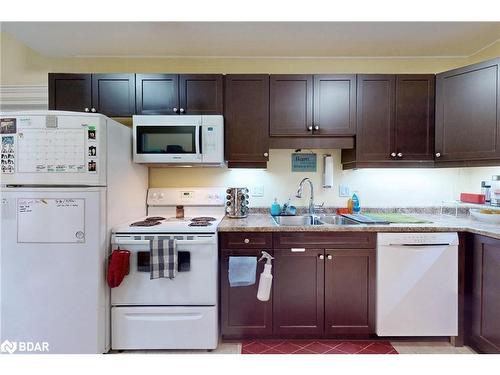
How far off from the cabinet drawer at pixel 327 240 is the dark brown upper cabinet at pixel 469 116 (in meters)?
1.02

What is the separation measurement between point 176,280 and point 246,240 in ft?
1.81

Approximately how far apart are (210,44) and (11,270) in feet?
7.38

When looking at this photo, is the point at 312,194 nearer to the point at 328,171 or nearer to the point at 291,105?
the point at 328,171

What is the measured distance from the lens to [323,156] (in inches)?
102

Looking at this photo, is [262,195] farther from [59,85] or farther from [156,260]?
[59,85]

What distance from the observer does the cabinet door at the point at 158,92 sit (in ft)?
7.44

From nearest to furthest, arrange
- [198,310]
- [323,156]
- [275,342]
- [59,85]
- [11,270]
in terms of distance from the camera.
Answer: [11,270], [198,310], [275,342], [59,85], [323,156]

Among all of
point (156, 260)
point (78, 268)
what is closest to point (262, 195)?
point (156, 260)

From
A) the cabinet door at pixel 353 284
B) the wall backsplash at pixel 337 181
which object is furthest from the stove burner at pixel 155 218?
the cabinet door at pixel 353 284

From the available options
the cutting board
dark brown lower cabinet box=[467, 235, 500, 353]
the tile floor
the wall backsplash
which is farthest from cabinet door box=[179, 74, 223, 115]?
dark brown lower cabinet box=[467, 235, 500, 353]

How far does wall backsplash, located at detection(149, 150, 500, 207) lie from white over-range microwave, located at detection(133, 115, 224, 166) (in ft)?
1.44

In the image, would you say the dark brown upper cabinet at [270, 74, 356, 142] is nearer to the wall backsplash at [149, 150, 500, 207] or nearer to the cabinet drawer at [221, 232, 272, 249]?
the wall backsplash at [149, 150, 500, 207]

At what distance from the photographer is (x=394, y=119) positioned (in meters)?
2.27

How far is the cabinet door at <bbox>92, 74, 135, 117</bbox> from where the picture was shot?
7.43 feet
